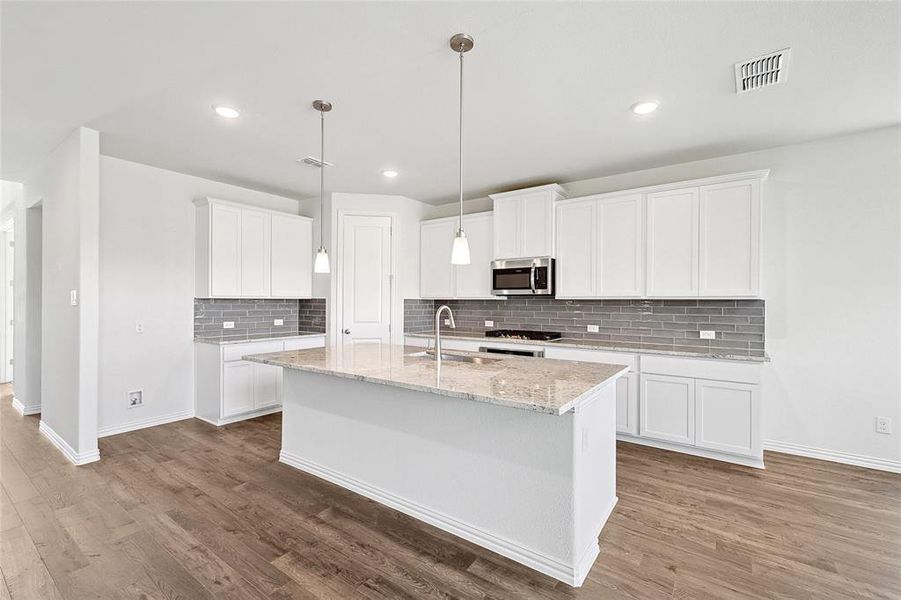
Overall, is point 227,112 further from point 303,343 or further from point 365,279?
point 303,343

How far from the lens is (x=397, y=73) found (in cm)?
241

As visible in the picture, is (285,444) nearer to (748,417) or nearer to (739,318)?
(748,417)

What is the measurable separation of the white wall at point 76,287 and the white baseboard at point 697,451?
443cm

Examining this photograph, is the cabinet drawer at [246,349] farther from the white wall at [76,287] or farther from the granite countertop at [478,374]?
the granite countertop at [478,374]

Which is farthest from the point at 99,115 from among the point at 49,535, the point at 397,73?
the point at 49,535

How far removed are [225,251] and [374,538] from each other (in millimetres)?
3426

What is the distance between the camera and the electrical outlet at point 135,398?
13.3 feet

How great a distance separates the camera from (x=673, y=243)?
3.70 m

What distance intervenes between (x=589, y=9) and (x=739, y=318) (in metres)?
3.01

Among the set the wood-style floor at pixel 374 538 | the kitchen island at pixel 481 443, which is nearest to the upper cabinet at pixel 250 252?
the wood-style floor at pixel 374 538

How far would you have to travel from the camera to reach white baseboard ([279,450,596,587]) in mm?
1945

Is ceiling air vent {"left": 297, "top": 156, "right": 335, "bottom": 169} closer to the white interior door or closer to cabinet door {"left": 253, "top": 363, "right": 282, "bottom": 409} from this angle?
the white interior door

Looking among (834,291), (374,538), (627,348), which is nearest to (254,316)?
(374,538)

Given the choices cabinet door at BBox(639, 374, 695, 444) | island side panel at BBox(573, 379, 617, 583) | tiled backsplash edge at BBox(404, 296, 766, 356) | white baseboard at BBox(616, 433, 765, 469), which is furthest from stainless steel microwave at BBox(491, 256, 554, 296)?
island side panel at BBox(573, 379, 617, 583)
